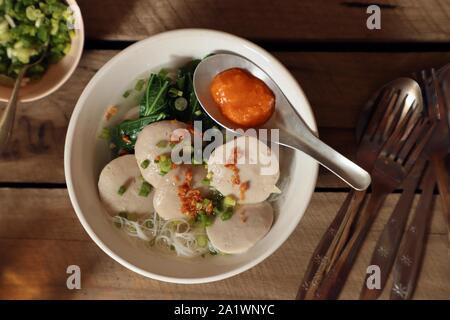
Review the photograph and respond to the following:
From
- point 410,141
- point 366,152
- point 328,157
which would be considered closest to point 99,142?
point 328,157

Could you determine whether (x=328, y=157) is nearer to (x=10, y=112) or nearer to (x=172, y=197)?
(x=172, y=197)

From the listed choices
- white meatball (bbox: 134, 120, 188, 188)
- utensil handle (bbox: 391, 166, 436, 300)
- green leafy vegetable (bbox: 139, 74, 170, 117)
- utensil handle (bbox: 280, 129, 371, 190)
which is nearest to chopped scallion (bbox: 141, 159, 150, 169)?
white meatball (bbox: 134, 120, 188, 188)

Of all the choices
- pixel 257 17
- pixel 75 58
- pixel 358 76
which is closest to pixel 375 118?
pixel 358 76

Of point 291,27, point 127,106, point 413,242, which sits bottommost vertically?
point 413,242

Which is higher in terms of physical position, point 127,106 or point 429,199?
point 127,106

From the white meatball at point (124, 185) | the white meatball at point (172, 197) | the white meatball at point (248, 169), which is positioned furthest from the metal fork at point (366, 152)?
the white meatball at point (124, 185)

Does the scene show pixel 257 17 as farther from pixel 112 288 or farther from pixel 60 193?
pixel 112 288

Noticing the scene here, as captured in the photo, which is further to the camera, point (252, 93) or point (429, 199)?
point (429, 199)
